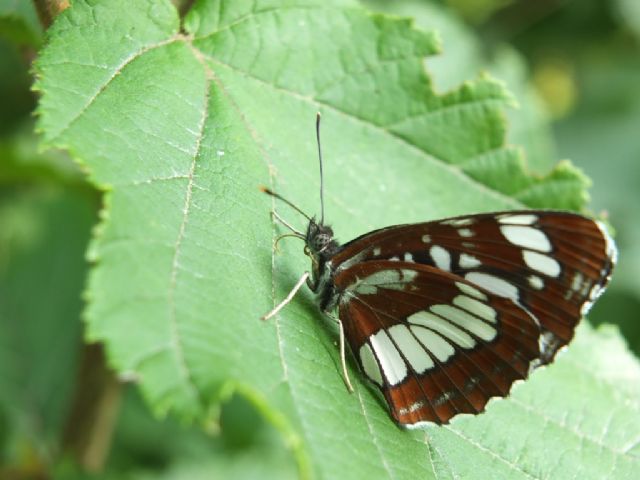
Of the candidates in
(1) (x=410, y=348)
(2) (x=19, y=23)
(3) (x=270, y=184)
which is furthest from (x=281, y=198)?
(2) (x=19, y=23)

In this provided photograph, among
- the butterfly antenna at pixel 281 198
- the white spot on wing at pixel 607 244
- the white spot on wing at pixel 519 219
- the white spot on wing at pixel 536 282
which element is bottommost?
the butterfly antenna at pixel 281 198

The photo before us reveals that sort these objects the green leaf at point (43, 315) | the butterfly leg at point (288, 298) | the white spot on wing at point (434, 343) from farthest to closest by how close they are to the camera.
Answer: the green leaf at point (43, 315) < the white spot on wing at point (434, 343) < the butterfly leg at point (288, 298)

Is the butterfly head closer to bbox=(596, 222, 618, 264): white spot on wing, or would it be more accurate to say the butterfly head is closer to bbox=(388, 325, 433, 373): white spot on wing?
bbox=(388, 325, 433, 373): white spot on wing

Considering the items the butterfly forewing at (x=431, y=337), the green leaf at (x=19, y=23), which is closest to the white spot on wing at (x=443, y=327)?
the butterfly forewing at (x=431, y=337)

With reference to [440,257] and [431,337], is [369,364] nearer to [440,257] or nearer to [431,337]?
[431,337]

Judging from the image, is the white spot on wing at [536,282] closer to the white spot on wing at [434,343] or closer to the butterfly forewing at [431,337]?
the butterfly forewing at [431,337]

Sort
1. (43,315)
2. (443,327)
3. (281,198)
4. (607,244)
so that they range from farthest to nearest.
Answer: (43,315) → (443,327) → (281,198) → (607,244)

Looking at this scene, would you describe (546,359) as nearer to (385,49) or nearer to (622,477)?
(622,477)
